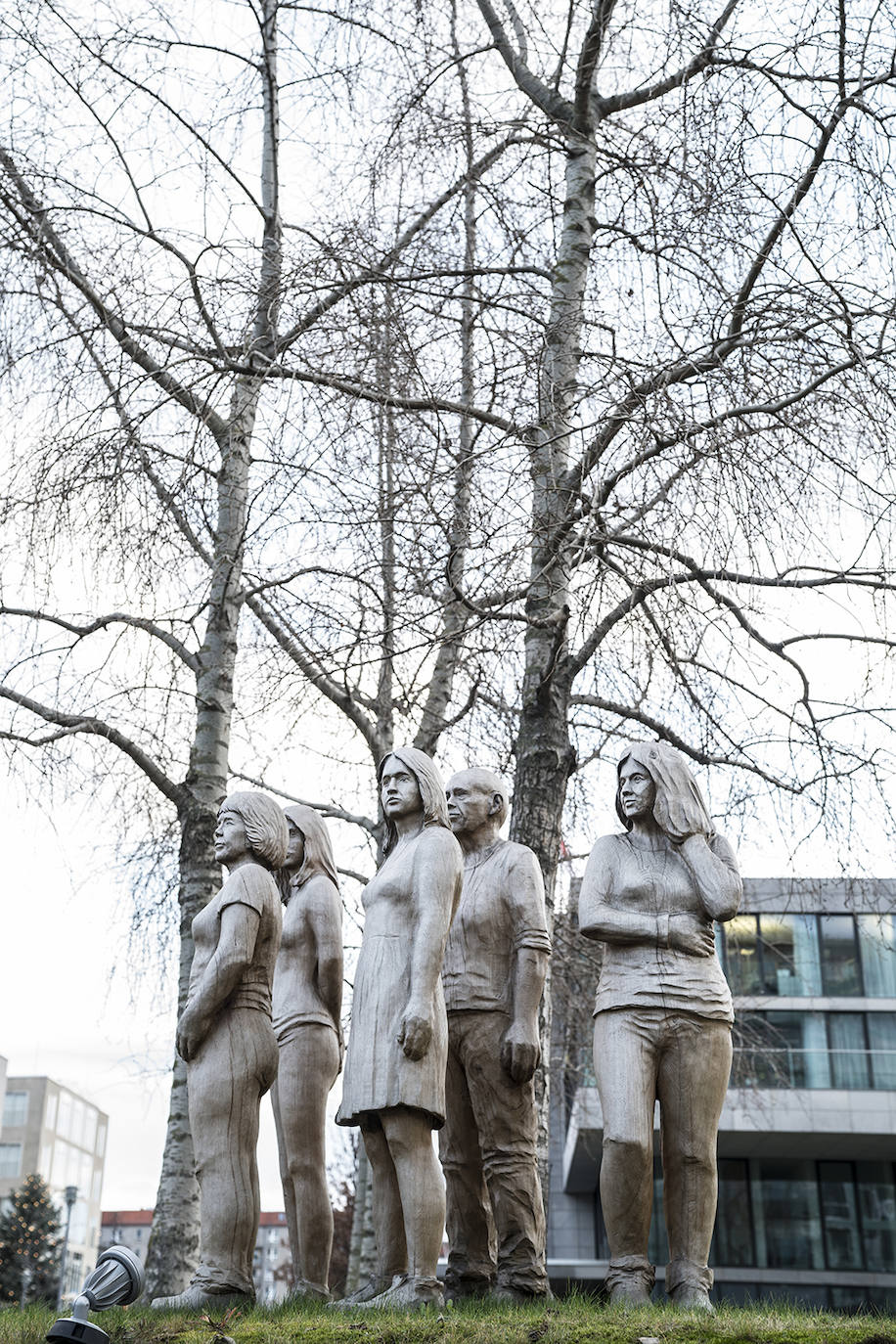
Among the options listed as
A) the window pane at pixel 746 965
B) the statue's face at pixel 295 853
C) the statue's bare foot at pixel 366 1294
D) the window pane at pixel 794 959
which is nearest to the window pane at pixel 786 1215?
the window pane at pixel 794 959

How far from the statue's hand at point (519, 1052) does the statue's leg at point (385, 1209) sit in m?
0.70

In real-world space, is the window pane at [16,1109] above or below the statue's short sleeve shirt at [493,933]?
above

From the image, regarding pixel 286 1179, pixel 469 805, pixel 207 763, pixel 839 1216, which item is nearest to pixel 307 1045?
pixel 286 1179

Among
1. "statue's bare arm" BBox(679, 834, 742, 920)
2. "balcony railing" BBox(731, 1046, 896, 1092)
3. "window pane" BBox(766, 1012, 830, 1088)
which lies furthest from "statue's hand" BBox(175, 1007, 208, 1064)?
"balcony railing" BBox(731, 1046, 896, 1092)

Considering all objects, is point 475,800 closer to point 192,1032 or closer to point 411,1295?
point 192,1032

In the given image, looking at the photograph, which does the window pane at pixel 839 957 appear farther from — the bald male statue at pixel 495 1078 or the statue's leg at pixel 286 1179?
the bald male statue at pixel 495 1078

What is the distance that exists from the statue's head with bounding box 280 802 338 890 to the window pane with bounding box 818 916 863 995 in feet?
90.8

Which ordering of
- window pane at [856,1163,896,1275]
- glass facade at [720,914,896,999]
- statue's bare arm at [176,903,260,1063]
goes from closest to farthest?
1. statue's bare arm at [176,903,260,1063]
2. window pane at [856,1163,896,1275]
3. glass facade at [720,914,896,999]

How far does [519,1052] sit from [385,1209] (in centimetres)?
91

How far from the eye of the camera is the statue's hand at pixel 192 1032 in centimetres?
704

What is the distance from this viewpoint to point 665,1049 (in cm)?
679

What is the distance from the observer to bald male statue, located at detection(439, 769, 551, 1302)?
7137 mm

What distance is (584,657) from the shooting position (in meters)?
9.11

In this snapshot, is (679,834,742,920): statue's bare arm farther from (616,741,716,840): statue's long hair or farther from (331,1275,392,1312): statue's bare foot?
(331,1275,392,1312): statue's bare foot
